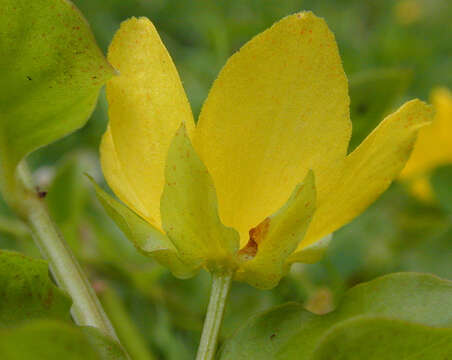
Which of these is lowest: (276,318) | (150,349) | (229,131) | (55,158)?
(55,158)

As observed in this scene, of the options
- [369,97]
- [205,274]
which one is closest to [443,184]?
[369,97]

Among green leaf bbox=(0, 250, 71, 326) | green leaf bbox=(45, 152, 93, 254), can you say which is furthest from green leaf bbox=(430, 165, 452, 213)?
green leaf bbox=(0, 250, 71, 326)

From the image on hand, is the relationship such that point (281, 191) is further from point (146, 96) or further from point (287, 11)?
point (287, 11)

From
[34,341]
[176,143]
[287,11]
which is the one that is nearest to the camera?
[34,341]

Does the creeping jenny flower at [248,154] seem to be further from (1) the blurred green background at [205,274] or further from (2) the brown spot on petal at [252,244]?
(1) the blurred green background at [205,274]

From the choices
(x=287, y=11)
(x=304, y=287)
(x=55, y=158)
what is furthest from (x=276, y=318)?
(x=287, y=11)

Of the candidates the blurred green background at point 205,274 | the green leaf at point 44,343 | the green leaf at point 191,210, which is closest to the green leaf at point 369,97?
the blurred green background at point 205,274
